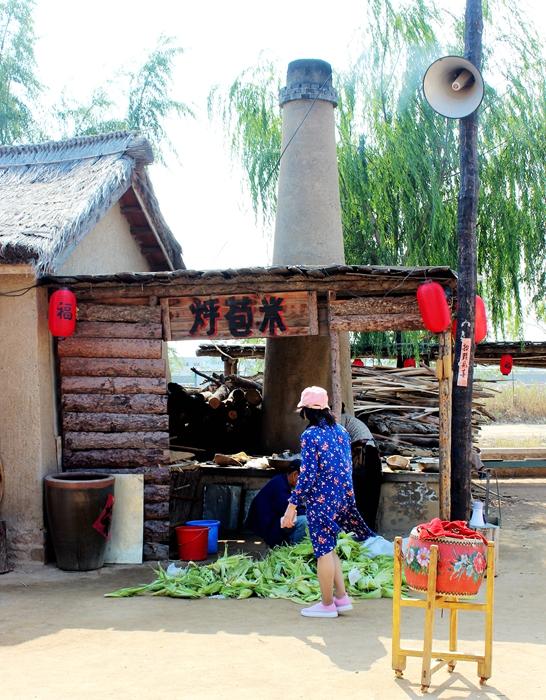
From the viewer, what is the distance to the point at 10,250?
8688mm

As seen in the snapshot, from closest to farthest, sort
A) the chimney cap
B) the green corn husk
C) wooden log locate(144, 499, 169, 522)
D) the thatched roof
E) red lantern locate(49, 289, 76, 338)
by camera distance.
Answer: the green corn husk → the thatched roof → red lantern locate(49, 289, 76, 338) → wooden log locate(144, 499, 169, 522) → the chimney cap

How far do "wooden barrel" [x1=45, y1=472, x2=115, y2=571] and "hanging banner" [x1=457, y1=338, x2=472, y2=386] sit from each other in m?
3.94

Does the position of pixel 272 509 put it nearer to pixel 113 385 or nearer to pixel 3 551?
pixel 113 385

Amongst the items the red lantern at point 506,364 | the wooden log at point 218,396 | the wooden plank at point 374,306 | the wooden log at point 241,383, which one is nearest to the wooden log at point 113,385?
the wooden plank at point 374,306

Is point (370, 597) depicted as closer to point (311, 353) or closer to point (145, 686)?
point (145, 686)

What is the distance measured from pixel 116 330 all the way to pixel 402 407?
5.89 meters

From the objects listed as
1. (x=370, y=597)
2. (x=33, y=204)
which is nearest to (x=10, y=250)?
(x=33, y=204)

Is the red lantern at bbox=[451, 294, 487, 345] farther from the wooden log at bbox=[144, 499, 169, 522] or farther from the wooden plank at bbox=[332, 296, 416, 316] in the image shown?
the wooden log at bbox=[144, 499, 169, 522]

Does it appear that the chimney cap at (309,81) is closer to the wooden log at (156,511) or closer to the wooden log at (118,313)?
the wooden log at (118,313)

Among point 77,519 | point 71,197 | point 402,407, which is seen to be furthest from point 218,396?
point 77,519

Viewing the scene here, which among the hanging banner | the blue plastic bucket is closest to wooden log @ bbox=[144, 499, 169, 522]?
the blue plastic bucket

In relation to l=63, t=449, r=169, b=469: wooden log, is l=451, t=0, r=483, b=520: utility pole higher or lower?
higher

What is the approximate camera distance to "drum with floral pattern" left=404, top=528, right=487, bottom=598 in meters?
5.25

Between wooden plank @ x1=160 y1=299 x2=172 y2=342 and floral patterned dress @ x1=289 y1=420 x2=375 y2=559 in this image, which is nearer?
floral patterned dress @ x1=289 y1=420 x2=375 y2=559
